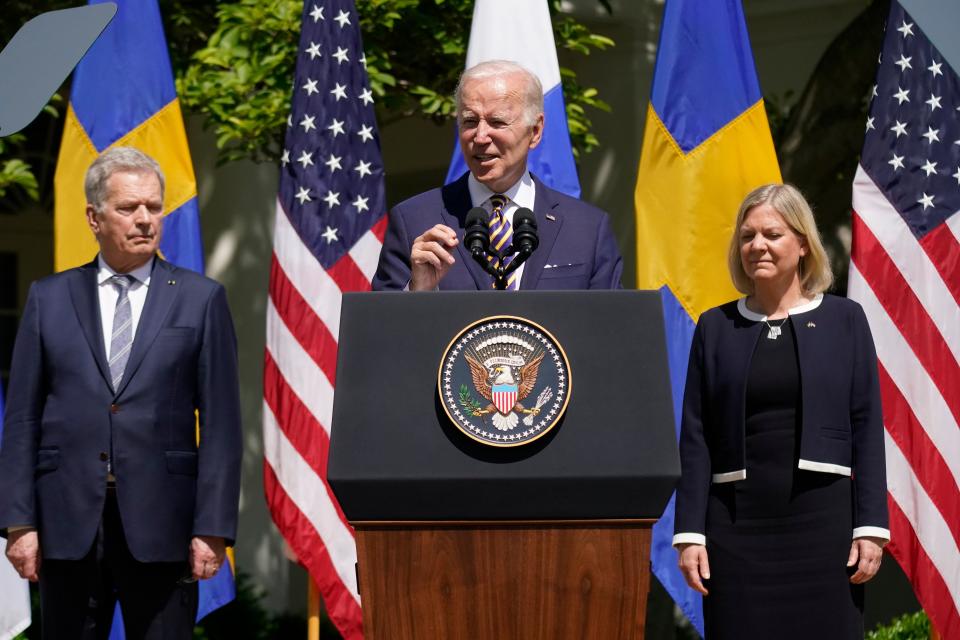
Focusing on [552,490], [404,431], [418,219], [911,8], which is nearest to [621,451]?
[552,490]

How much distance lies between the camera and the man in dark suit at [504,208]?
299cm

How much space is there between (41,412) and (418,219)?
1.24 metres

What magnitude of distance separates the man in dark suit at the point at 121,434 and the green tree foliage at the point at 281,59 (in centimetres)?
241

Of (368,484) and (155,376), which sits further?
(155,376)

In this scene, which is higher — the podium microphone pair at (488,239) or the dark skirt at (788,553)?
the podium microphone pair at (488,239)

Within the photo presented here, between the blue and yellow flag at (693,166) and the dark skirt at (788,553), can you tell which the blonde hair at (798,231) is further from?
the blue and yellow flag at (693,166)

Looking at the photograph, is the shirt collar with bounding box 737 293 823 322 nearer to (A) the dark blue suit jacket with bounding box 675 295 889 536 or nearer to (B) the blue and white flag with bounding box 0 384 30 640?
(A) the dark blue suit jacket with bounding box 675 295 889 536

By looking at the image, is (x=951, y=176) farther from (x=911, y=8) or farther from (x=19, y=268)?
(x=19, y=268)

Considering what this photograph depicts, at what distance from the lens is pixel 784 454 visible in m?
3.47

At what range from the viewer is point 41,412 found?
3.67m

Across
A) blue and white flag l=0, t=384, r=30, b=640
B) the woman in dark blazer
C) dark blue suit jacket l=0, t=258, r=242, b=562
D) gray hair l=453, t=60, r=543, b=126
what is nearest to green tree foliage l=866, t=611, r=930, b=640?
the woman in dark blazer

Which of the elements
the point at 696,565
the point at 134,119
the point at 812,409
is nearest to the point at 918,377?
the point at 812,409

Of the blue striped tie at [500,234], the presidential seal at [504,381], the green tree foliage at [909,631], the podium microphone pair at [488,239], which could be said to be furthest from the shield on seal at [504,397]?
the green tree foliage at [909,631]

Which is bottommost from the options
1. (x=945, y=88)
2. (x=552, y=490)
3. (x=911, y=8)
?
(x=552, y=490)
